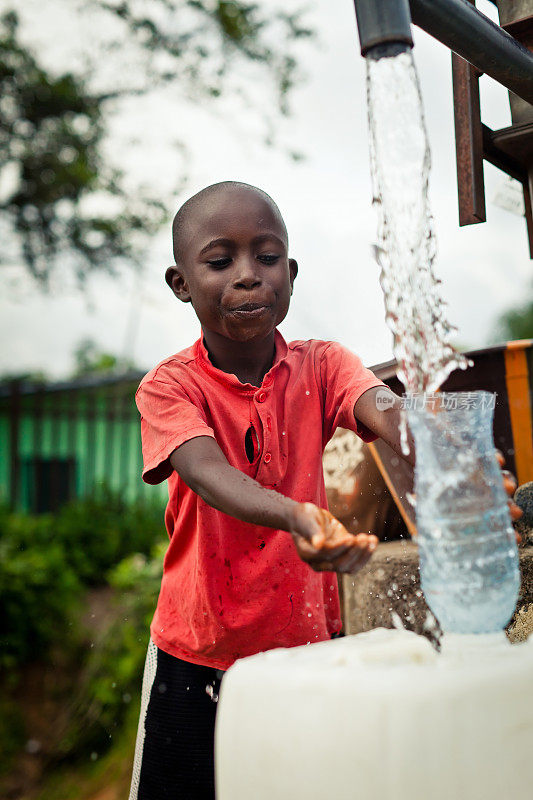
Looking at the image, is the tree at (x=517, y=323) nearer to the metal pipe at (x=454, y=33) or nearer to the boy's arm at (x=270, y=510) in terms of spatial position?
the metal pipe at (x=454, y=33)

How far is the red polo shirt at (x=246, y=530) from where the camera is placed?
1.79 m

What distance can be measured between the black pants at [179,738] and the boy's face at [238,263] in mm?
823

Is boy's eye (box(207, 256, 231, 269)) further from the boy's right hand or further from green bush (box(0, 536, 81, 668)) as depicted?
green bush (box(0, 536, 81, 668))

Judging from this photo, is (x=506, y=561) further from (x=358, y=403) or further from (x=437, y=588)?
(x=358, y=403)

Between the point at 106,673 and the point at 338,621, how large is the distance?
386 centimetres

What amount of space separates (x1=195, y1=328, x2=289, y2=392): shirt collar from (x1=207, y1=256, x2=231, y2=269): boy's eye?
246 mm

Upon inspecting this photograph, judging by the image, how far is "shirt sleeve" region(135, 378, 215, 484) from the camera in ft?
5.13

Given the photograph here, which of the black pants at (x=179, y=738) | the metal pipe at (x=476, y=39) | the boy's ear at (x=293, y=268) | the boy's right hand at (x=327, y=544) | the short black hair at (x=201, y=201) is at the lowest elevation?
the black pants at (x=179, y=738)

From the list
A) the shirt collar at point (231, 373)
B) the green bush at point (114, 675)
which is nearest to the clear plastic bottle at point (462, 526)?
the shirt collar at point (231, 373)

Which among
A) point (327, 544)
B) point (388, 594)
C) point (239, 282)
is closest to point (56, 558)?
point (388, 594)

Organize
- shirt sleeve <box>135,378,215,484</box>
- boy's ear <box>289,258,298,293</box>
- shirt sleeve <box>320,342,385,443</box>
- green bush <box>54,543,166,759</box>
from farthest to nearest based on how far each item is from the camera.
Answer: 1. green bush <box>54,543,166,759</box>
2. boy's ear <box>289,258,298,293</box>
3. shirt sleeve <box>320,342,385,443</box>
4. shirt sleeve <box>135,378,215,484</box>

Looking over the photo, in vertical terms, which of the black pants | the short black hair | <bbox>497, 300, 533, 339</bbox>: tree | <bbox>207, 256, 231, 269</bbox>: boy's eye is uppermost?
<bbox>497, 300, 533, 339</bbox>: tree

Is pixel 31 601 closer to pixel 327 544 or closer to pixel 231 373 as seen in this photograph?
pixel 231 373

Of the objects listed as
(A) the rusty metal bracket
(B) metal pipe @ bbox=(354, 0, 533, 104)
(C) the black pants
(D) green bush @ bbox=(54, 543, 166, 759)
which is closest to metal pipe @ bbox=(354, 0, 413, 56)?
(B) metal pipe @ bbox=(354, 0, 533, 104)
